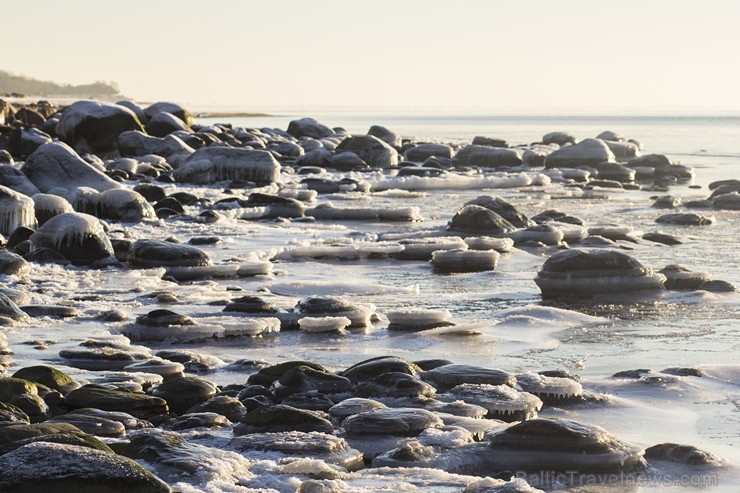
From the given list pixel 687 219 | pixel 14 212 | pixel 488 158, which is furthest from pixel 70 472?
pixel 488 158

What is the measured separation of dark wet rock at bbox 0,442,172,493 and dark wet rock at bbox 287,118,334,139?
1633 inches

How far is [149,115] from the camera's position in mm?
37625

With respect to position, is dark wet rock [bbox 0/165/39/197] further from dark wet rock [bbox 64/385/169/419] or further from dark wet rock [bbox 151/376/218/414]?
dark wet rock [bbox 64/385/169/419]

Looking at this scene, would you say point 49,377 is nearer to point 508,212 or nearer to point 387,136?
→ point 508,212

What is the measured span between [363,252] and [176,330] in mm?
4818

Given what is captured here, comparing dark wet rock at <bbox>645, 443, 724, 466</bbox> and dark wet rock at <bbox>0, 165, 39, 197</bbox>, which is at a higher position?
dark wet rock at <bbox>645, 443, 724, 466</bbox>

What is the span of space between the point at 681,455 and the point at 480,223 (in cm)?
996

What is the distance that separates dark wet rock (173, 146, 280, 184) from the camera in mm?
23531

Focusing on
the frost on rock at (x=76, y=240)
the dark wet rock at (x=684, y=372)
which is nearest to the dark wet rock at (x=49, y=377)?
the dark wet rock at (x=684, y=372)

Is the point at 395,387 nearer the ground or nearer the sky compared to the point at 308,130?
nearer the sky

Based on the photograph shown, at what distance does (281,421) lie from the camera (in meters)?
5.68

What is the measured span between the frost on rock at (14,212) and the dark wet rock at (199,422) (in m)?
8.04

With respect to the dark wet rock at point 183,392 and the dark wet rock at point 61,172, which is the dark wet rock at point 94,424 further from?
the dark wet rock at point 61,172

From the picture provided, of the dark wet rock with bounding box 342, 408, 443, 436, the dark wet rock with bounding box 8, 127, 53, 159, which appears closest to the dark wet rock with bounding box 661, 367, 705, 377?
the dark wet rock with bounding box 342, 408, 443, 436
